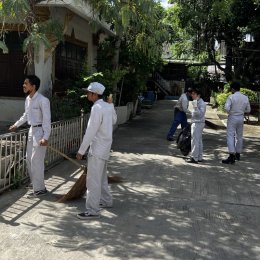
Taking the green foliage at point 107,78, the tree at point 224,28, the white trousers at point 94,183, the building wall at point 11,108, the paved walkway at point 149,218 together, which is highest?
the tree at point 224,28

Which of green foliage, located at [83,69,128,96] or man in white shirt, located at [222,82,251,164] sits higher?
green foliage, located at [83,69,128,96]

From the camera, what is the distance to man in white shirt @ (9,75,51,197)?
630 cm

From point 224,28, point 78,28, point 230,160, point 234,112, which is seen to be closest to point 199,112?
point 234,112

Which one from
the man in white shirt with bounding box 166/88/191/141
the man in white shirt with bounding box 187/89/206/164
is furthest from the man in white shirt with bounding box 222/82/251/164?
the man in white shirt with bounding box 166/88/191/141

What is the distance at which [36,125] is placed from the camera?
6.37 metres

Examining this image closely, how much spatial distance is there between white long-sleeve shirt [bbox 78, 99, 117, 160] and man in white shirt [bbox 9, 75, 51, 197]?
1.04m

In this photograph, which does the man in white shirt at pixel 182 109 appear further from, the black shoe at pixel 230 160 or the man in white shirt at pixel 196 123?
the black shoe at pixel 230 160

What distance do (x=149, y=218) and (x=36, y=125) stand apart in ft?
6.94

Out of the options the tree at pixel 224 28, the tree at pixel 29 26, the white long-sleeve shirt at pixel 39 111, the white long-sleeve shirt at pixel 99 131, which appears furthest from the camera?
the tree at pixel 224 28

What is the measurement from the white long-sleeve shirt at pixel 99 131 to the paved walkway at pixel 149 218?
2.83 ft

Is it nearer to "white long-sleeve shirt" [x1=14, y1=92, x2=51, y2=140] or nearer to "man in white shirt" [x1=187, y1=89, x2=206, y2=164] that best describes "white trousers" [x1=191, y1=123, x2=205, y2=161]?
"man in white shirt" [x1=187, y1=89, x2=206, y2=164]

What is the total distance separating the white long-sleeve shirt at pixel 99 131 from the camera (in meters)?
5.40

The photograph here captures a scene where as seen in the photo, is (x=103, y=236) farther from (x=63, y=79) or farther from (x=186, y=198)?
(x=63, y=79)

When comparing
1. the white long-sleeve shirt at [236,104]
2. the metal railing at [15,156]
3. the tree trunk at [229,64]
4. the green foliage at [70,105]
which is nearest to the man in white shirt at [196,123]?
the white long-sleeve shirt at [236,104]
